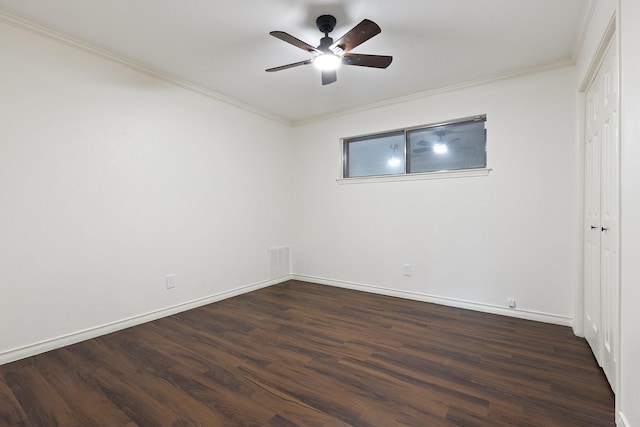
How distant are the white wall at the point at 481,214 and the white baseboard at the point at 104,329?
1.64m

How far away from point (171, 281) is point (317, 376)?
6.51ft

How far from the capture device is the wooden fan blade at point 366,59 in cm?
222

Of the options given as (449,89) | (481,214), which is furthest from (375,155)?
(481,214)

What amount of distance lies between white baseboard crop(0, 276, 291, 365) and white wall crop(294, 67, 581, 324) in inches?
64.5

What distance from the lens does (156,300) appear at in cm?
301

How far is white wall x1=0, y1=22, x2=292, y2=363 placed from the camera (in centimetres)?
218

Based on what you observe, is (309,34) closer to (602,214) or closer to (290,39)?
(290,39)

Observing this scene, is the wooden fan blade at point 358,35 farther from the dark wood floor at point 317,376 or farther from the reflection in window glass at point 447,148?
the dark wood floor at point 317,376

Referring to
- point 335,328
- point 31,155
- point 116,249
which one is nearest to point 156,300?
point 116,249

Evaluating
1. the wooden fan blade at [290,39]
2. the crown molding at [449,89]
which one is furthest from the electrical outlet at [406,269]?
the wooden fan blade at [290,39]

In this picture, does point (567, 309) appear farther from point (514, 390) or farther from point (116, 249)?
point (116, 249)

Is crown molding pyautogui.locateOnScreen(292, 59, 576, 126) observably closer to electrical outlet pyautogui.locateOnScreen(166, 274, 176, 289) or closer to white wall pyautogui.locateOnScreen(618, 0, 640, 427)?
white wall pyautogui.locateOnScreen(618, 0, 640, 427)

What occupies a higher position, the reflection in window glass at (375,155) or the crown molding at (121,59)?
the crown molding at (121,59)

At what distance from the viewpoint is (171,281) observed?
3.13 m
